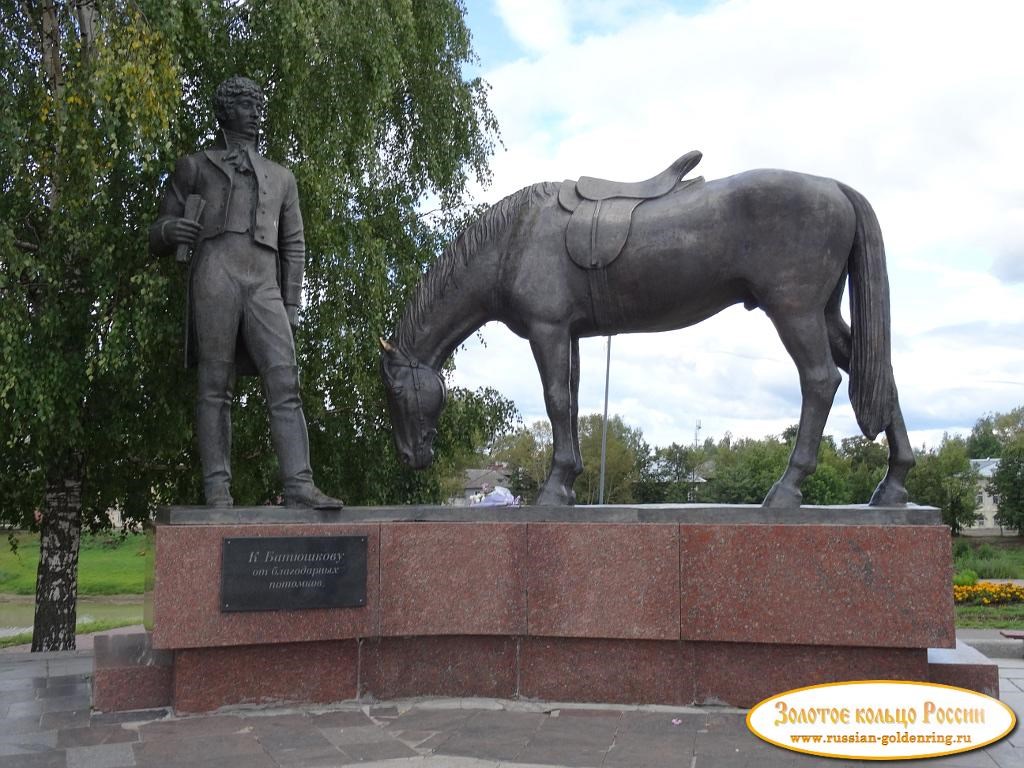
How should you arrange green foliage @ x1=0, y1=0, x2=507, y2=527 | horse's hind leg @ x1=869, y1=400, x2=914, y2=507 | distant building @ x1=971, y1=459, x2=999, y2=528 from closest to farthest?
horse's hind leg @ x1=869, y1=400, x2=914, y2=507, green foliage @ x1=0, y1=0, x2=507, y2=527, distant building @ x1=971, y1=459, x2=999, y2=528

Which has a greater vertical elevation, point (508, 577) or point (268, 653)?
point (508, 577)

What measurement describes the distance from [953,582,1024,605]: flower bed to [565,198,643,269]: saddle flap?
1170 cm

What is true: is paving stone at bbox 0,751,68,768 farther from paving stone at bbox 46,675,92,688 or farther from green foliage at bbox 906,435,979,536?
green foliage at bbox 906,435,979,536

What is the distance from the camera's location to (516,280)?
239 inches

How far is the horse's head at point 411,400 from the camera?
6.27 meters

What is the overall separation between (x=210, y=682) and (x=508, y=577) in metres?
1.78

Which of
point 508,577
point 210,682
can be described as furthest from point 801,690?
point 210,682

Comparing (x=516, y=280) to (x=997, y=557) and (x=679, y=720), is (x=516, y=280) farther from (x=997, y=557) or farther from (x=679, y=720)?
(x=997, y=557)

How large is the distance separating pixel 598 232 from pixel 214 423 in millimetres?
2643

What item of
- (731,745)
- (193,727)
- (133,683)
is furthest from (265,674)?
(731,745)

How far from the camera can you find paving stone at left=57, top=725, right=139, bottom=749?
15.9ft

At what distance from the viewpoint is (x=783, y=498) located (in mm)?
5609

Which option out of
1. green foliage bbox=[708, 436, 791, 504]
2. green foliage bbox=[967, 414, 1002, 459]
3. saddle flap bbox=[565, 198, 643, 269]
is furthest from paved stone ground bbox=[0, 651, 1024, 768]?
green foliage bbox=[967, 414, 1002, 459]

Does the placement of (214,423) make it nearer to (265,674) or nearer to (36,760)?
(265,674)
